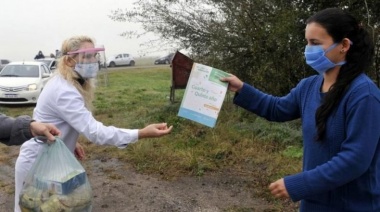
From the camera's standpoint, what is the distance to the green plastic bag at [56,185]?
2555 mm

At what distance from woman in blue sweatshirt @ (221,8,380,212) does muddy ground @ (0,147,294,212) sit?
267cm

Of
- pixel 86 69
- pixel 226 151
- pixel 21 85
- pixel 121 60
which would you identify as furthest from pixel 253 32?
pixel 121 60

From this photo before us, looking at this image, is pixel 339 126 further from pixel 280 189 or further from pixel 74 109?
pixel 74 109

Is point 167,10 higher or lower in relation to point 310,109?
higher

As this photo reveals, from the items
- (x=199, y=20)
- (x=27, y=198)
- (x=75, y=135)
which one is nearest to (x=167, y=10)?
(x=199, y=20)

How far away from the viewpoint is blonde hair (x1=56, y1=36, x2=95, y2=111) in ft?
9.99

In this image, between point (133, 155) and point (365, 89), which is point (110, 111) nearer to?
point (133, 155)

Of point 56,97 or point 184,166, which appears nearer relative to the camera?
point 56,97

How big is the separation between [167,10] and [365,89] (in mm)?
8063

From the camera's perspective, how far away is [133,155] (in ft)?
22.5

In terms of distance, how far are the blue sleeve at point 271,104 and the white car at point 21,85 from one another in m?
11.5

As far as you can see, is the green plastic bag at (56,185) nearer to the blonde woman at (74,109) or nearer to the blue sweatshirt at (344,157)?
the blonde woman at (74,109)

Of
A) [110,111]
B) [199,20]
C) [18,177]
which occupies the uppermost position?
[199,20]

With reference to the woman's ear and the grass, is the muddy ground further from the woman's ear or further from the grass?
the woman's ear
